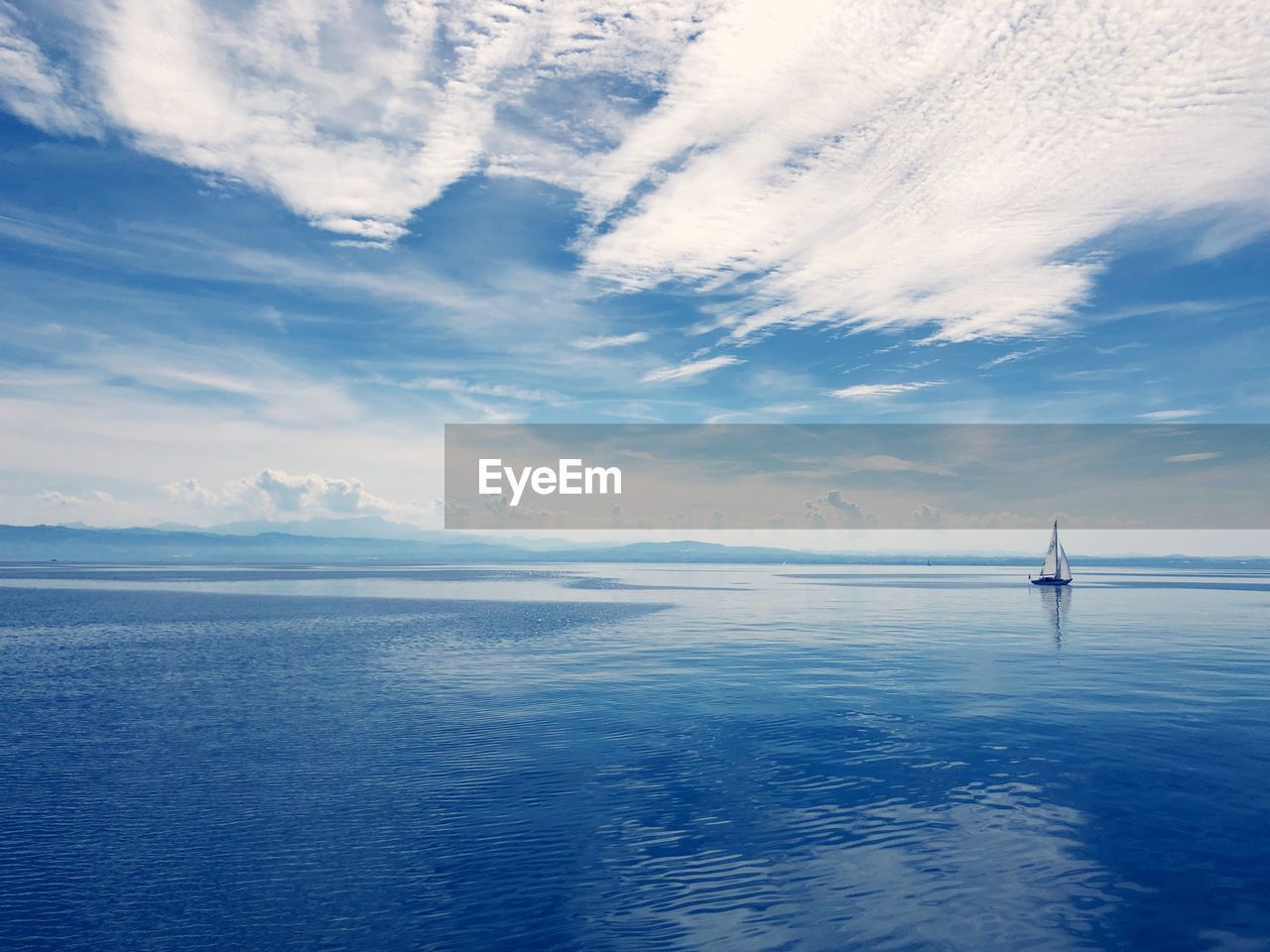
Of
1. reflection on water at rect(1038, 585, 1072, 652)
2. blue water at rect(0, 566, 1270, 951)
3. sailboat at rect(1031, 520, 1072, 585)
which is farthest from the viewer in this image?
sailboat at rect(1031, 520, 1072, 585)

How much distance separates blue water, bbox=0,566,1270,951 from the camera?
15.9 meters

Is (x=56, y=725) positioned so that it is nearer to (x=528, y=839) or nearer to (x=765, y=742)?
(x=528, y=839)

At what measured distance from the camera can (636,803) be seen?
22.8 m

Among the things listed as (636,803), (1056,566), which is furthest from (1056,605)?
(636,803)

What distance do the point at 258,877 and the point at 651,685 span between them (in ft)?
86.2

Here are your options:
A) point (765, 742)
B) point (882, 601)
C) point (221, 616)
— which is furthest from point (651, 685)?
point (882, 601)

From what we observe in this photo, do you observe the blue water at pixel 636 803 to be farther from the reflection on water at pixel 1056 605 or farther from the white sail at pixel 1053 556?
the white sail at pixel 1053 556

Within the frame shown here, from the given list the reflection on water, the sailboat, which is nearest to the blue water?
the reflection on water

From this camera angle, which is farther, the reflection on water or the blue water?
the reflection on water

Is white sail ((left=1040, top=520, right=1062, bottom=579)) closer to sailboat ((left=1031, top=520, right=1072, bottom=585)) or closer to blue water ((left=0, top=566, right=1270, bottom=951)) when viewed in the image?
sailboat ((left=1031, top=520, right=1072, bottom=585))

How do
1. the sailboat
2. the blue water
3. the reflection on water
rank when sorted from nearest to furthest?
the blue water, the reflection on water, the sailboat

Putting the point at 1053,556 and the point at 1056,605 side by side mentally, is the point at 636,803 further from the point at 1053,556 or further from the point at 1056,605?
the point at 1053,556

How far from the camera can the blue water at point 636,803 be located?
1592 centimetres

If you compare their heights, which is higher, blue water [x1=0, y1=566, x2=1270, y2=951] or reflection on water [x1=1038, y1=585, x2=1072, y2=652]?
blue water [x1=0, y1=566, x2=1270, y2=951]
